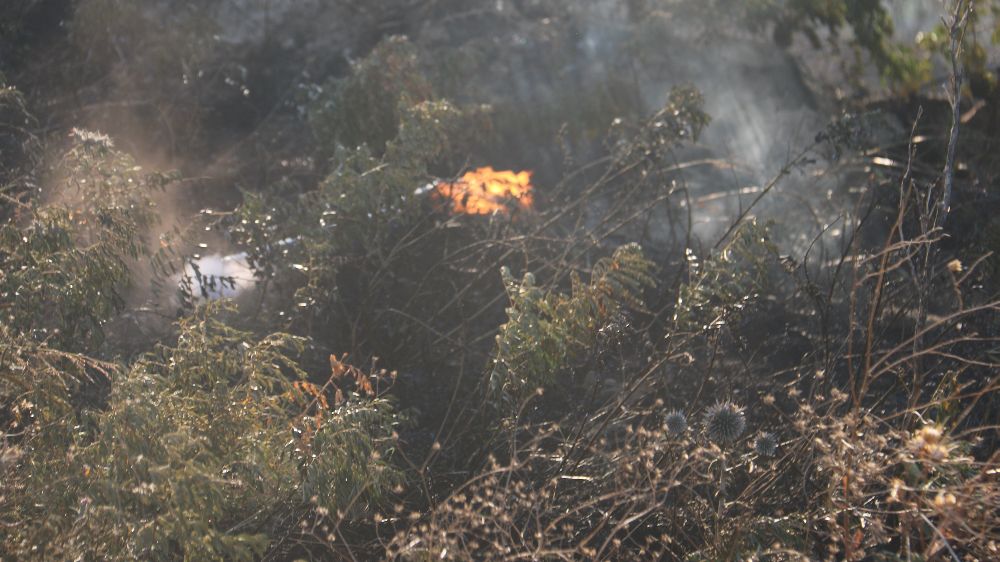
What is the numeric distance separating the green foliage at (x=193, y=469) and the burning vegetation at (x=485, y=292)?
15mm

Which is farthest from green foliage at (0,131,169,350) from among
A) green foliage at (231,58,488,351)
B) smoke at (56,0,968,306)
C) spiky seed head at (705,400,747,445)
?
spiky seed head at (705,400,747,445)

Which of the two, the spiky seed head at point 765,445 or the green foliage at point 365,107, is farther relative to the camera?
the green foliage at point 365,107

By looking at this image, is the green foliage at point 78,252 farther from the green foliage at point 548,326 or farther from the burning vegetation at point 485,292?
the green foliage at point 548,326

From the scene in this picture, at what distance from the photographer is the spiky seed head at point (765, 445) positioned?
363 centimetres

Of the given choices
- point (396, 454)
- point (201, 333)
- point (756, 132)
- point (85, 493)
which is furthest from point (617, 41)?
point (85, 493)

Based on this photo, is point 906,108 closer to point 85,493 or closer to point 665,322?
point 665,322

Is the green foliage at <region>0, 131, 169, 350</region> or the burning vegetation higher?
the green foliage at <region>0, 131, 169, 350</region>

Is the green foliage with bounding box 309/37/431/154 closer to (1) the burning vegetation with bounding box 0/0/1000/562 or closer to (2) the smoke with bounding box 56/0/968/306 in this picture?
(1) the burning vegetation with bounding box 0/0/1000/562

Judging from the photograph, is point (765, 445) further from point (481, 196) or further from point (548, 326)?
point (481, 196)

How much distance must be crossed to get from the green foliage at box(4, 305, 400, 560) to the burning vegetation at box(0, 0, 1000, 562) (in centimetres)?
2

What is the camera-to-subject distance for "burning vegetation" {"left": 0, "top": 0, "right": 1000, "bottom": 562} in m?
3.22

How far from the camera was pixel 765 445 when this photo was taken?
366 cm

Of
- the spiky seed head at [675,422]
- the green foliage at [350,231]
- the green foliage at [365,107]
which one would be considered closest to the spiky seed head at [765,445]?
the spiky seed head at [675,422]

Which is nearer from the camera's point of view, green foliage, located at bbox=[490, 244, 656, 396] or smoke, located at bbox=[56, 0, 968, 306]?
green foliage, located at bbox=[490, 244, 656, 396]
